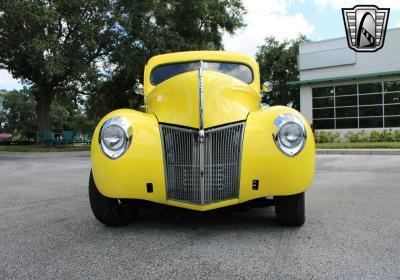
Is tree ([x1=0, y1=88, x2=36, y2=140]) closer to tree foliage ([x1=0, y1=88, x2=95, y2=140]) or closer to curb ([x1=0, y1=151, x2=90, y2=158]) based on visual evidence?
tree foliage ([x1=0, y1=88, x2=95, y2=140])

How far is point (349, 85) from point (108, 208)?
23035 mm

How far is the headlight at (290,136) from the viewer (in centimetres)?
360

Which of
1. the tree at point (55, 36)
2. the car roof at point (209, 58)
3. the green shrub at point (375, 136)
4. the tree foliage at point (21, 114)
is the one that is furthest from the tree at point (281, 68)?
the car roof at point (209, 58)

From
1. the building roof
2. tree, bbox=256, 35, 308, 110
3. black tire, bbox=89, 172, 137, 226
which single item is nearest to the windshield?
black tire, bbox=89, 172, 137, 226

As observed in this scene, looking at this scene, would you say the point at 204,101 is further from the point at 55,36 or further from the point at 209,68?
the point at 55,36

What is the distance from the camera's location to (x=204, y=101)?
12.2ft

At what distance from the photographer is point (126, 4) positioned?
62.8 feet

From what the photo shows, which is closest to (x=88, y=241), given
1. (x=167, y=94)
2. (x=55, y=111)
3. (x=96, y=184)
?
(x=96, y=184)

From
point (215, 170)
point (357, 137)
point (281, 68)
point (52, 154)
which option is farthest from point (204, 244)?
point (281, 68)

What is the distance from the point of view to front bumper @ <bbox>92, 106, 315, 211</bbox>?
357 centimetres

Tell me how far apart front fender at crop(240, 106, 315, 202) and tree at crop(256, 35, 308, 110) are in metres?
34.9

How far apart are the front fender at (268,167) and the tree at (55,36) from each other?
1471 centimetres

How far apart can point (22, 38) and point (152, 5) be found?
611 cm

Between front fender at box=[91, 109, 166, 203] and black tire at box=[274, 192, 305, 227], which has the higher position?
front fender at box=[91, 109, 166, 203]
